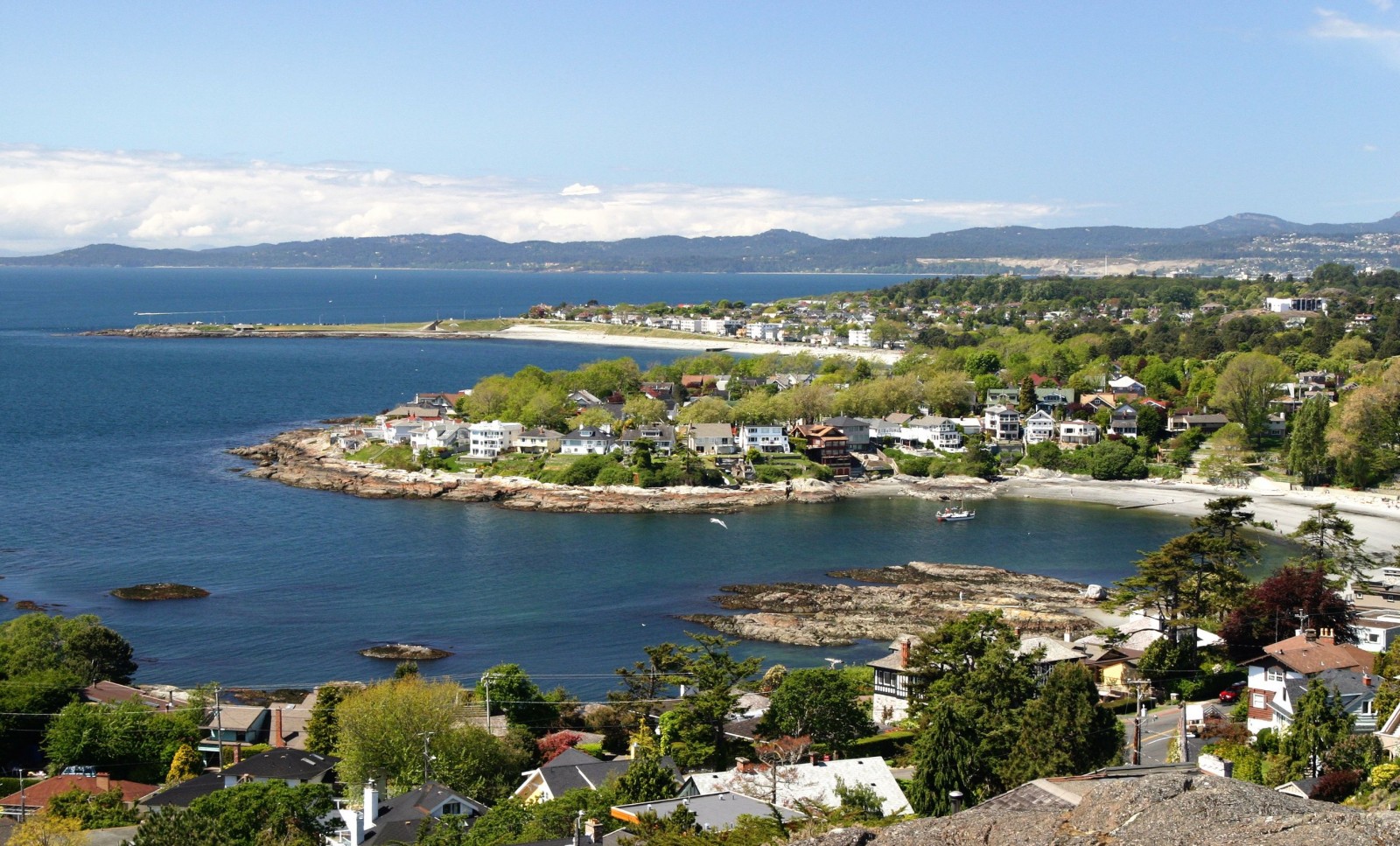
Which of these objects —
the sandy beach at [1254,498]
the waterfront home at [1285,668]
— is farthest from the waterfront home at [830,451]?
the waterfront home at [1285,668]

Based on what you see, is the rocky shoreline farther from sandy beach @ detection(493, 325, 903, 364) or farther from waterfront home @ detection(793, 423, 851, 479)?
sandy beach @ detection(493, 325, 903, 364)

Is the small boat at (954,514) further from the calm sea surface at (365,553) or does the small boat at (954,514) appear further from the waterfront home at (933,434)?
the waterfront home at (933,434)

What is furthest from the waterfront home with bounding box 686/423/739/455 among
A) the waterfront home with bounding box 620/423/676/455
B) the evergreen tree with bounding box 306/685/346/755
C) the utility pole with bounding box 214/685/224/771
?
the evergreen tree with bounding box 306/685/346/755

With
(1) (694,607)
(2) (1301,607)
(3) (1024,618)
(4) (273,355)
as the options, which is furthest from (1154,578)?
(4) (273,355)

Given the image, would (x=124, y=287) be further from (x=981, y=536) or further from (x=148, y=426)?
(x=981, y=536)

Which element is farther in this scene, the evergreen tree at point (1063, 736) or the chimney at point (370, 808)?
the evergreen tree at point (1063, 736)
